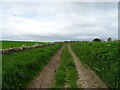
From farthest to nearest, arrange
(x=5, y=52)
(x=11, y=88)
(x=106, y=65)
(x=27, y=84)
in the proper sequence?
(x=5, y=52) → (x=106, y=65) → (x=27, y=84) → (x=11, y=88)

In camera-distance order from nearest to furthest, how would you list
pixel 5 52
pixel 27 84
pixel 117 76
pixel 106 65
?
pixel 117 76, pixel 27 84, pixel 106 65, pixel 5 52

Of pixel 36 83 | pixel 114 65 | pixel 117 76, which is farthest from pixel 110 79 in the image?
pixel 36 83

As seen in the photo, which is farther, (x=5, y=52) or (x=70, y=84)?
(x=5, y=52)

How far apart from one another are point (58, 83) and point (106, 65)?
3545mm

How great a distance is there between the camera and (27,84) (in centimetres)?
682

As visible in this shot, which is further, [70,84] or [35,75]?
[35,75]

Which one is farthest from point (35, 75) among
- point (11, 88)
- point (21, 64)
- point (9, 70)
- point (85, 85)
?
point (85, 85)

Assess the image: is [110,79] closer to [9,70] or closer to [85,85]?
[85,85]

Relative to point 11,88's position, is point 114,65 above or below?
above

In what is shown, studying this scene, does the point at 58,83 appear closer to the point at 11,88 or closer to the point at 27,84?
the point at 27,84

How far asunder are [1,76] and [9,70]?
0.75 m

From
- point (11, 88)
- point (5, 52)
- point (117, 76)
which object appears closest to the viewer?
point (11, 88)

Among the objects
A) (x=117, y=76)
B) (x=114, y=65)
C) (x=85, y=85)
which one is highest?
(x=114, y=65)

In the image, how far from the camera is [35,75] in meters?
8.38
